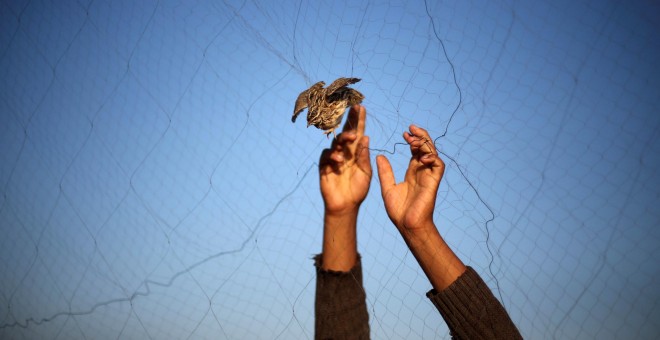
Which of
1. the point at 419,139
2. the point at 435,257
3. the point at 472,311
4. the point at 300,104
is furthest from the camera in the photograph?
the point at 300,104

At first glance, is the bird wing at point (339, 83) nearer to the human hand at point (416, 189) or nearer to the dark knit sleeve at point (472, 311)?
the human hand at point (416, 189)

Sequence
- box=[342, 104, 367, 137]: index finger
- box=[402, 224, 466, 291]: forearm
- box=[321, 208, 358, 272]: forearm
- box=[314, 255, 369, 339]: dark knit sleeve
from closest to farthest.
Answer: box=[402, 224, 466, 291]: forearm
box=[314, 255, 369, 339]: dark knit sleeve
box=[321, 208, 358, 272]: forearm
box=[342, 104, 367, 137]: index finger

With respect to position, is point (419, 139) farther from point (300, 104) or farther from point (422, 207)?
point (300, 104)

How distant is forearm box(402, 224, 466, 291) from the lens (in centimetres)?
208

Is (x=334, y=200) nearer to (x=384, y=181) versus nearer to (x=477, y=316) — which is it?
(x=384, y=181)

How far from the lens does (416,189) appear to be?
2320 mm

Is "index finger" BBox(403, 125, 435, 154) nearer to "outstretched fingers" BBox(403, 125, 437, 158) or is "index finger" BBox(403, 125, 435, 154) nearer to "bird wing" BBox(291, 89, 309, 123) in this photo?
"outstretched fingers" BBox(403, 125, 437, 158)

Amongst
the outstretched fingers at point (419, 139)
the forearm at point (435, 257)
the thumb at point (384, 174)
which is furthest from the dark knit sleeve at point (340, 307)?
the outstretched fingers at point (419, 139)

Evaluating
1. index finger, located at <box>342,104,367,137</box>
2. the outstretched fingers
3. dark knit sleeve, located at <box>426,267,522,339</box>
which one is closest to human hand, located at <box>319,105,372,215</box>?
index finger, located at <box>342,104,367,137</box>

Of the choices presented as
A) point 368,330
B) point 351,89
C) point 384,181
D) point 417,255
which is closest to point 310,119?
point 351,89

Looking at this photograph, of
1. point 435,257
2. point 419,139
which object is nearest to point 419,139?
point 419,139

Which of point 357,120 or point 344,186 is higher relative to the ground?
point 357,120

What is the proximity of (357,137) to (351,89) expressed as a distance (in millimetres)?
224

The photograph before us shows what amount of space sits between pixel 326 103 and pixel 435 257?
79 centimetres
